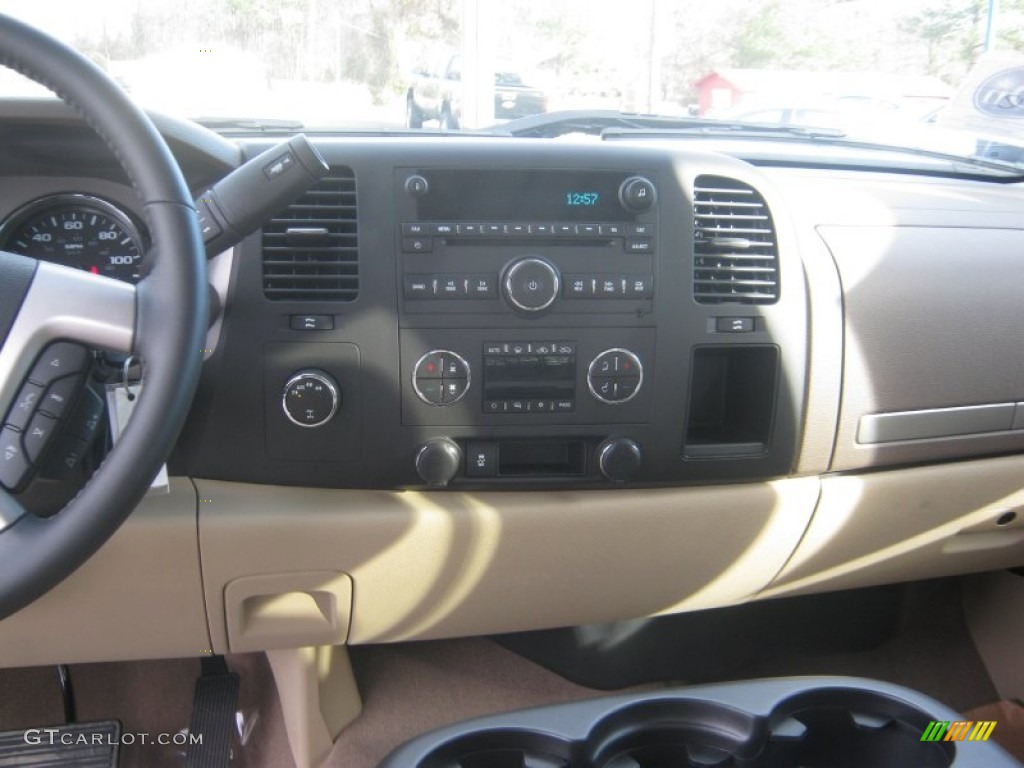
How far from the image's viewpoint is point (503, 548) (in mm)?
1652

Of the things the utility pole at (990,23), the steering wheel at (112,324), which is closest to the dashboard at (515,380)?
the steering wheel at (112,324)

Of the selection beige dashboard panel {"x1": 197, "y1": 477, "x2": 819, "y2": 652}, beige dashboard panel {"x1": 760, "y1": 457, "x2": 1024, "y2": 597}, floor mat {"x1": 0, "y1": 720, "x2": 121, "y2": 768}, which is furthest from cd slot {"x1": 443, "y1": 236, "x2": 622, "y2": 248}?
floor mat {"x1": 0, "y1": 720, "x2": 121, "y2": 768}

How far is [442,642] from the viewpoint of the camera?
2.25 metres

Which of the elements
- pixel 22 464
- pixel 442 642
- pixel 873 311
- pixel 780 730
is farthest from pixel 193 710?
pixel 873 311

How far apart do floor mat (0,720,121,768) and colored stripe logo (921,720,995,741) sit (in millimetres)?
1649

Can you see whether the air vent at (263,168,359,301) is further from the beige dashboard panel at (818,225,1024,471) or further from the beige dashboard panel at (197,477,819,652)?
the beige dashboard panel at (818,225,1024,471)

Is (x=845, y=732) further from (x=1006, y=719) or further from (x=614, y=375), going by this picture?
(x=1006, y=719)

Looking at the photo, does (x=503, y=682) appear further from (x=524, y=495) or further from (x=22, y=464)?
(x=22, y=464)

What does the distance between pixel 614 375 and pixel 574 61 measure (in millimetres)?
973

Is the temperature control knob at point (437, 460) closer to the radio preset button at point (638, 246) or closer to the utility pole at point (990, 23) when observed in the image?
the radio preset button at point (638, 246)

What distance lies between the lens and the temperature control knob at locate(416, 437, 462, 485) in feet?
5.06

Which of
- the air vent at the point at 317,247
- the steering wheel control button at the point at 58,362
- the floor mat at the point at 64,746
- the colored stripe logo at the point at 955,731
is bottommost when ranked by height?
the floor mat at the point at 64,746

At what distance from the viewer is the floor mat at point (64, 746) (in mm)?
2053

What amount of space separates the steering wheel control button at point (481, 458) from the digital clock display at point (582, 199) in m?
0.41
